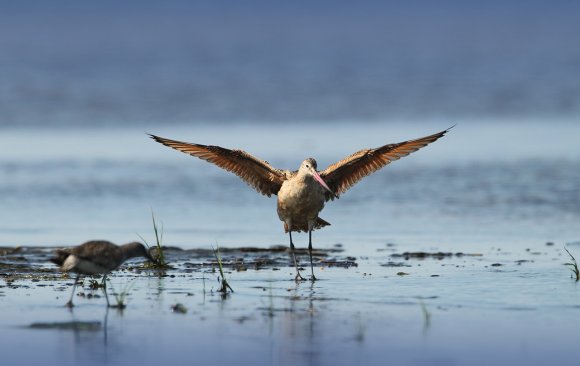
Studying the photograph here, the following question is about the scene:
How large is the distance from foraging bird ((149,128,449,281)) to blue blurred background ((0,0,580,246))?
1.25 meters

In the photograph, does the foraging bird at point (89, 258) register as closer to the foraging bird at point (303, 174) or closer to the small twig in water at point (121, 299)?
the small twig in water at point (121, 299)

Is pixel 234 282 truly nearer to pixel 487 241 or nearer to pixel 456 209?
pixel 487 241

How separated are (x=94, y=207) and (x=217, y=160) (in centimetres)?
455

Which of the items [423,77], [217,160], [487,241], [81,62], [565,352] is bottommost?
[565,352]

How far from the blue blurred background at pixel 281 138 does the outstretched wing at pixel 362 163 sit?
4.01ft

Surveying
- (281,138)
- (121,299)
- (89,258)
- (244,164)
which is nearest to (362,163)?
(244,164)

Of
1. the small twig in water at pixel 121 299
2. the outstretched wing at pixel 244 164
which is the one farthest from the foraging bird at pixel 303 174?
the small twig in water at pixel 121 299

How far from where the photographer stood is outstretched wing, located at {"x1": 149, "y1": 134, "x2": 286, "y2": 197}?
13.7 meters

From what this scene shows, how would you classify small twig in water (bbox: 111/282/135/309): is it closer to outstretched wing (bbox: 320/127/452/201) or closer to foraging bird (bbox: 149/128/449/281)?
foraging bird (bbox: 149/128/449/281)

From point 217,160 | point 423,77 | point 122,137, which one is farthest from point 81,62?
point 217,160

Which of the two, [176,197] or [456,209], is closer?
[456,209]

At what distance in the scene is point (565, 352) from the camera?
339 inches

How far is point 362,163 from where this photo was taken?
13.9 metres

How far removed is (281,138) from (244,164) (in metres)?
14.0
